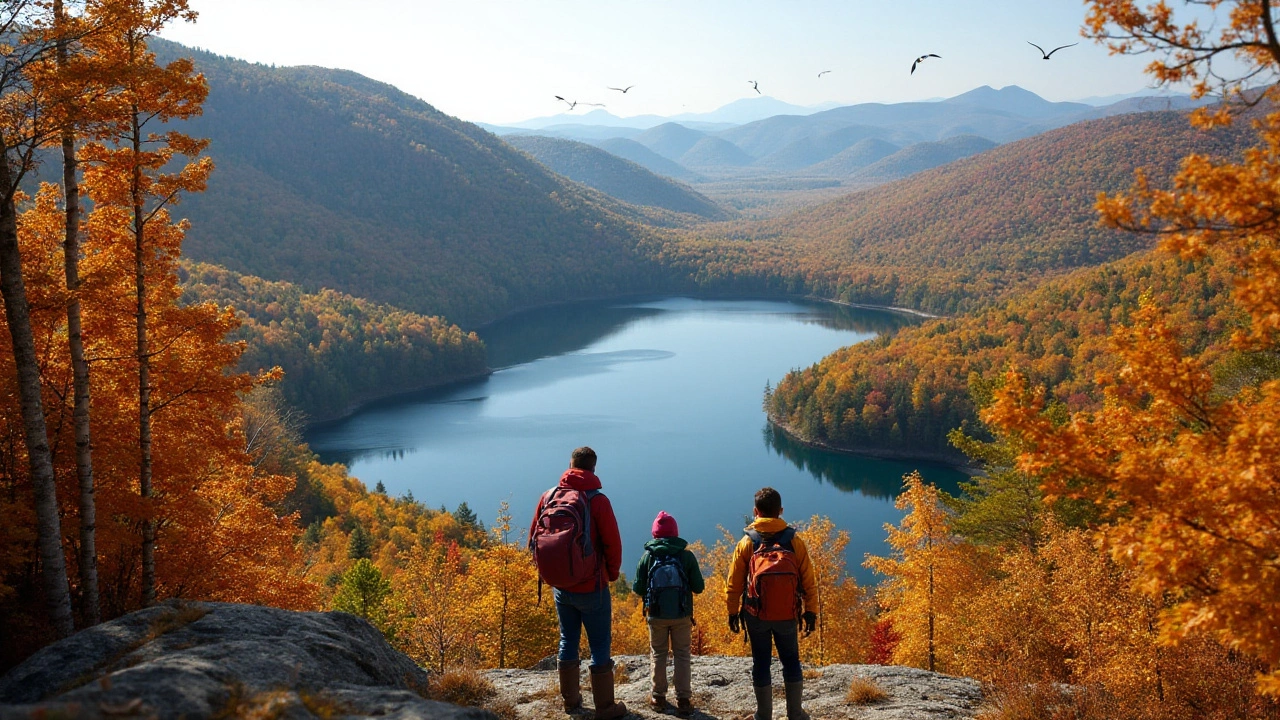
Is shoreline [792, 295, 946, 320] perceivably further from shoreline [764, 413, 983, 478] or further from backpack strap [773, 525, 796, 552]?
backpack strap [773, 525, 796, 552]

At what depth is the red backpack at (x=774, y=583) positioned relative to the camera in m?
6.02

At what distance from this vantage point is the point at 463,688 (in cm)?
711

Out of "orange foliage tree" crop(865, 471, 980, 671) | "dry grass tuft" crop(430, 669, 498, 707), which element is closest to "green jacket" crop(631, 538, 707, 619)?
"dry grass tuft" crop(430, 669, 498, 707)

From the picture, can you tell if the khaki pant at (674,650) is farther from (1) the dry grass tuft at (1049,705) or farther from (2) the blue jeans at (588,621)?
(1) the dry grass tuft at (1049,705)

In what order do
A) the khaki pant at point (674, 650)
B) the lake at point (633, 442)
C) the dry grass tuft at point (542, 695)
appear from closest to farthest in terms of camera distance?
1. the khaki pant at point (674, 650)
2. the dry grass tuft at point (542, 695)
3. the lake at point (633, 442)

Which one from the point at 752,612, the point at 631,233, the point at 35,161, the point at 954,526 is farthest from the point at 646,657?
the point at 631,233

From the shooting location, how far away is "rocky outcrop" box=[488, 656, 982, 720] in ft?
22.9

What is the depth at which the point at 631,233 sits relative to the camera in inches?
7864

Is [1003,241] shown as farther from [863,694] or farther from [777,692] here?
[777,692]

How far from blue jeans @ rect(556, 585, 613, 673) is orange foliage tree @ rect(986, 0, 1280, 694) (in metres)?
3.42

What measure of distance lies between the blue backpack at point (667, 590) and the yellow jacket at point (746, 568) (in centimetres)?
42

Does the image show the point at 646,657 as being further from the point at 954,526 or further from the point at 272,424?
the point at 272,424

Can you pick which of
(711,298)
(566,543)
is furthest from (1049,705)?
(711,298)

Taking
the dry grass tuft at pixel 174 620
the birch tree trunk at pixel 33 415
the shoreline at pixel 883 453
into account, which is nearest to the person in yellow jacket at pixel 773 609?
the dry grass tuft at pixel 174 620
